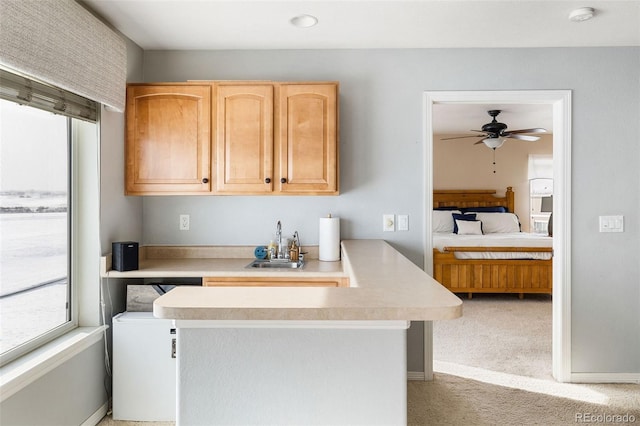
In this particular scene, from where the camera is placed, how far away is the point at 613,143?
2979 millimetres

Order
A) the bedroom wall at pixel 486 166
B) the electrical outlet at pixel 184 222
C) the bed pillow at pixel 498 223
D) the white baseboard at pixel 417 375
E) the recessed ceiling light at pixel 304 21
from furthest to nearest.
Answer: the bedroom wall at pixel 486 166 < the bed pillow at pixel 498 223 < the electrical outlet at pixel 184 222 < the white baseboard at pixel 417 375 < the recessed ceiling light at pixel 304 21

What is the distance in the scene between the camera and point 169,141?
2.82 metres

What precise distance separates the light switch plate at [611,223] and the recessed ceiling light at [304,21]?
232 centimetres

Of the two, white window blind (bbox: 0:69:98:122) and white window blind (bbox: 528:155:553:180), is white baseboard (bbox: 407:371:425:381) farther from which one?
white window blind (bbox: 528:155:553:180)

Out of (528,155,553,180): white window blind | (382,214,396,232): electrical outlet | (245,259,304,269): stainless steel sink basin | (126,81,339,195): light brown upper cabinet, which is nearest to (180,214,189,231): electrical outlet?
(126,81,339,195): light brown upper cabinet

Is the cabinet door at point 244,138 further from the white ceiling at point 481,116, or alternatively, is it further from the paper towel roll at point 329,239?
the white ceiling at point 481,116

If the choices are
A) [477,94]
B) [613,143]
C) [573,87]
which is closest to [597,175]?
[613,143]

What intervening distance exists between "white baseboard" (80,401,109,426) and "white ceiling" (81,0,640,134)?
2.24m

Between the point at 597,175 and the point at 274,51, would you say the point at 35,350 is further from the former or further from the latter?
the point at 597,175

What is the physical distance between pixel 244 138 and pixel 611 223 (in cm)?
255

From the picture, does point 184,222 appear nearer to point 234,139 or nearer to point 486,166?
point 234,139

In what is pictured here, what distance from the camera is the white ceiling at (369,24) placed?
2367mm

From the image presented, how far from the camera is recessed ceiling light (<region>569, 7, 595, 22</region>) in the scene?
2406mm

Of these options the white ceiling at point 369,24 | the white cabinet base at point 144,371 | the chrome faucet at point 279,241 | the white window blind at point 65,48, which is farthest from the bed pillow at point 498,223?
the white window blind at point 65,48
